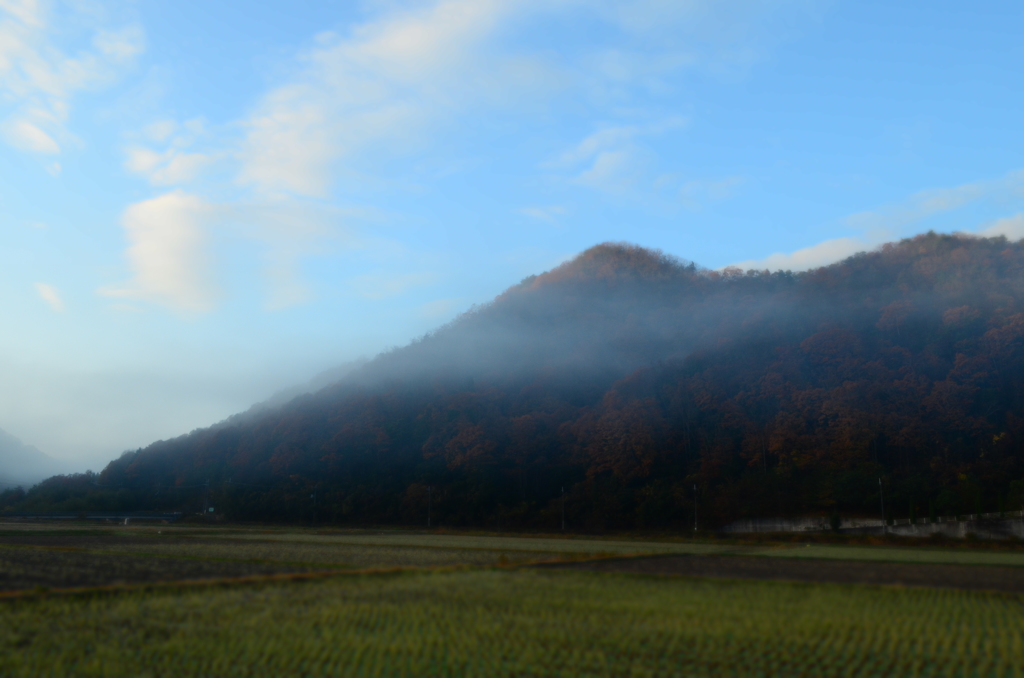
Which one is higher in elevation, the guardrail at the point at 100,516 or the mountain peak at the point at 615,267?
the mountain peak at the point at 615,267

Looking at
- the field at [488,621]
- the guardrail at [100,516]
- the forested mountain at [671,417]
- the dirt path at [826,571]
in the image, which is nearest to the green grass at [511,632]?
the field at [488,621]

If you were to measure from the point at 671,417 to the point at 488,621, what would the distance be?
49242 millimetres

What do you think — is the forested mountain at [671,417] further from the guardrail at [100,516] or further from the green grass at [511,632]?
the green grass at [511,632]

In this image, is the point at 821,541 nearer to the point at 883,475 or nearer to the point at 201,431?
the point at 883,475

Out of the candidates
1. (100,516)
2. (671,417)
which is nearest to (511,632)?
(671,417)

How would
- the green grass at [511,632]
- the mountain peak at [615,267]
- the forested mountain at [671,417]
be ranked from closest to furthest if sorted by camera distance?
the green grass at [511,632] → the forested mountain at [671,417] → the mountain peak at [615,267]

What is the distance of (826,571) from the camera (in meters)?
18.4

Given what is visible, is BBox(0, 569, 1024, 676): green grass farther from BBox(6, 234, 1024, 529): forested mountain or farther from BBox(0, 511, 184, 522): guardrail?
BBox(0, 511, 184, 522): guardrail

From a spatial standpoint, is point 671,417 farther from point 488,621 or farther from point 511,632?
point 511,632

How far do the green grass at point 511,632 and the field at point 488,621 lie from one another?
0.04 m

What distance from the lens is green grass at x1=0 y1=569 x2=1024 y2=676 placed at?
26.6 feet

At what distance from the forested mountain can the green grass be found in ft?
107

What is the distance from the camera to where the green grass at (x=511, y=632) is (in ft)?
26.6

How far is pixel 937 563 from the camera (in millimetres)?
21094
